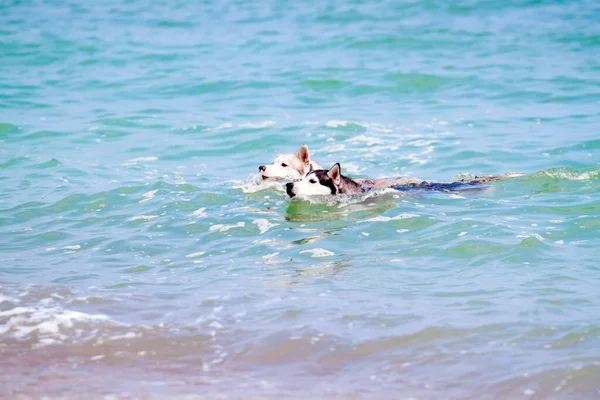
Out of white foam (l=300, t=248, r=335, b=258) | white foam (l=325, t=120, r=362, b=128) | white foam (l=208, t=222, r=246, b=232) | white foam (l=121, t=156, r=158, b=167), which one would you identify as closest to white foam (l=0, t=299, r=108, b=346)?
white foam (l=300, t=248, r=335, b=258)

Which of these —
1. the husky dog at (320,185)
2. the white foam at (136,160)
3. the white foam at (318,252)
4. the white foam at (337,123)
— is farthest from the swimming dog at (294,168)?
the white foam at (337,123)

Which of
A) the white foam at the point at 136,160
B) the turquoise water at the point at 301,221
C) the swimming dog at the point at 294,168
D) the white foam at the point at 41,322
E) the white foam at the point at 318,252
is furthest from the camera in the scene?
the white foam at the point at 136,160

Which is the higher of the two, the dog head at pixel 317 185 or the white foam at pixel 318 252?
the dog head at pixel 317 185

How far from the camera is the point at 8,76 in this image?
73.5 ft

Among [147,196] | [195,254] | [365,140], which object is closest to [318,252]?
[195,254]

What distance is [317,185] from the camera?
37.5 feet

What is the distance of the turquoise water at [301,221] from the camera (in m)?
5.84

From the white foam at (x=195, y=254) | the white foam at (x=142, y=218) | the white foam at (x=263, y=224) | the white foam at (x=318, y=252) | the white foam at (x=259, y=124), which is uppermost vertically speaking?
the white foam at (x=259, y=124)

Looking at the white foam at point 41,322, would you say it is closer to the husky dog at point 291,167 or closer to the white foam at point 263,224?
the white foam at point 263,224

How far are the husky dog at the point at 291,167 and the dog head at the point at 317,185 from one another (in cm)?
91

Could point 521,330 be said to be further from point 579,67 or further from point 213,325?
point 579,67

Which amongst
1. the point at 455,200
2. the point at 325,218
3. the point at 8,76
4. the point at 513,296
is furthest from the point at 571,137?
the point at 8,76

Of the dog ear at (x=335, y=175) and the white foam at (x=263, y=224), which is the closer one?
the white foam at (x=263, y=224)

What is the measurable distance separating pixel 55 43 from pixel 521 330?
890 inches
